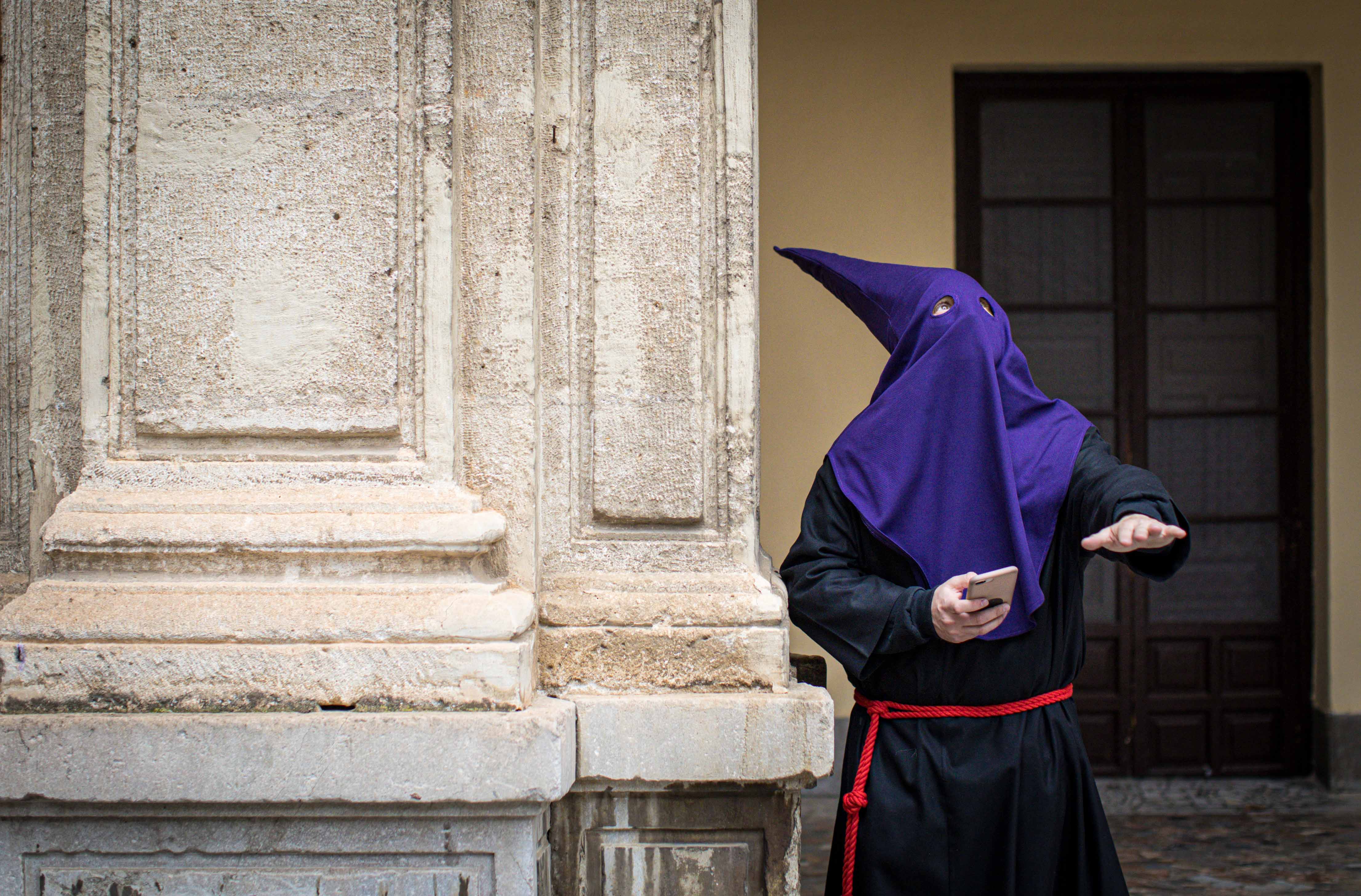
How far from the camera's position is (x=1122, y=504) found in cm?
189

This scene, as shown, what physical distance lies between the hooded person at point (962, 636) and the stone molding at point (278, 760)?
0.63 meters

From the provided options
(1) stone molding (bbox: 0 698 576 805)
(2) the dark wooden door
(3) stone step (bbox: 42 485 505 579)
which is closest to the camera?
(1) stone molding (bbox: 0 698 576 805)

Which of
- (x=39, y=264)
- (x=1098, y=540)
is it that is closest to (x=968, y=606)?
(x=1098, y=540)

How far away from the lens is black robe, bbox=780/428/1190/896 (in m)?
2.01

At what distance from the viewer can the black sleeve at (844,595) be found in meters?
1.98

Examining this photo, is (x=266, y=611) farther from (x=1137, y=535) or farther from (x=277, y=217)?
(x=1137, y=535)

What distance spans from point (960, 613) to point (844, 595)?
0.85ft

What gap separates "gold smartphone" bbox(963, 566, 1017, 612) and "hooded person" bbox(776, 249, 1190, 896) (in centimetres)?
15

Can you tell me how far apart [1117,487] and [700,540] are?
810mm

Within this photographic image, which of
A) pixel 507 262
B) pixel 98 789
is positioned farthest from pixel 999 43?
pixel 98 789

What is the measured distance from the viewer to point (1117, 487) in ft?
6.36

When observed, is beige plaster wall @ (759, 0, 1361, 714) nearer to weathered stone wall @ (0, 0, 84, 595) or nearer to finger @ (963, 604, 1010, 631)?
finger @ (963, 604, 1010, 631)

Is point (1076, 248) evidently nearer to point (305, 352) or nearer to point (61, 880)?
point (305, 352)

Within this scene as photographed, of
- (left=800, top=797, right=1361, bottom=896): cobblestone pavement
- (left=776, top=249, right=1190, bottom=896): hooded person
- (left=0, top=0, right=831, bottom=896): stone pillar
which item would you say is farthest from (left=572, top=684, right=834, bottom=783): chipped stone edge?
(left=800, top=797, right=1361, bottom=896): cobblestone pavement
